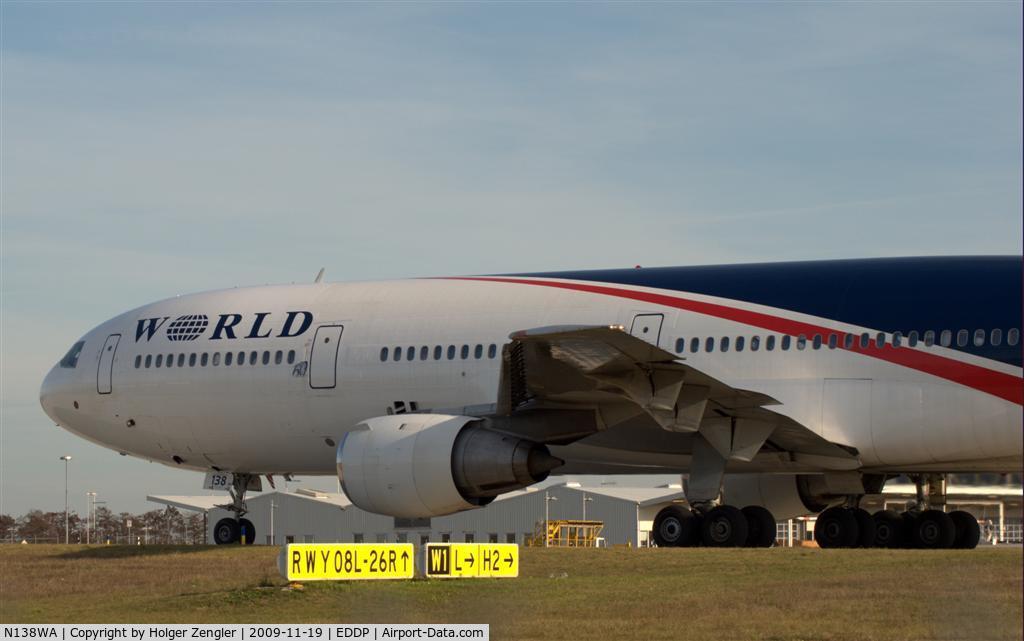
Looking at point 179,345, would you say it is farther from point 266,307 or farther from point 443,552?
point 443,552

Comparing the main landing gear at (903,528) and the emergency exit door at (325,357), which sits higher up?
the emergency exit door at (325,357)

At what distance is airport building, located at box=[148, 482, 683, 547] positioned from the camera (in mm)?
39188

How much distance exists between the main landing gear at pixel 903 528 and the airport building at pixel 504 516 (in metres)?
14.9

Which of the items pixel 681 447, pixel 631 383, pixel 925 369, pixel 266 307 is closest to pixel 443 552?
pixel 631 383

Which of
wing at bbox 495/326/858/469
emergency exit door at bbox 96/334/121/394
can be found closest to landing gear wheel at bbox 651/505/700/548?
wing at bbox 495/326/858/469

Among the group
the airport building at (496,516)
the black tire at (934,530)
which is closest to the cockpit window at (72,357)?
the airport building at (496,516)

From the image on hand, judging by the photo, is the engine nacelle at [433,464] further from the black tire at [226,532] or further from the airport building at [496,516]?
the airport building at [496,516]

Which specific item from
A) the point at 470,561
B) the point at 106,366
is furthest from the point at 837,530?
the point at 106,366

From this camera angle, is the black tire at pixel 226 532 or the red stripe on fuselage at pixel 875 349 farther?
the black tire at pixel 226 532

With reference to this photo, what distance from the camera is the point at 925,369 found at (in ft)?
64.0

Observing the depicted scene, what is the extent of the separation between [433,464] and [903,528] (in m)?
7.86

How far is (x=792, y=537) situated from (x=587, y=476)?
6.55 m

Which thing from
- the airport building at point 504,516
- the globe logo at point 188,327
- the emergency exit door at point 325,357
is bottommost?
the airport building at point 504,516

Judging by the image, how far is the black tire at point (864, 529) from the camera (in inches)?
890
